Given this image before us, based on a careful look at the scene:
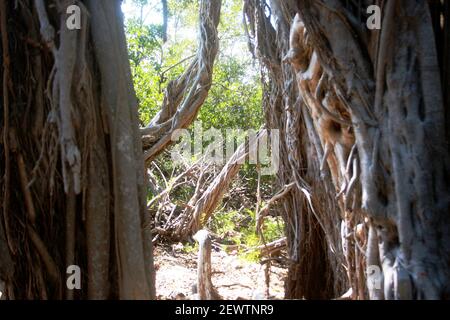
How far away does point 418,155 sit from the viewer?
215cm

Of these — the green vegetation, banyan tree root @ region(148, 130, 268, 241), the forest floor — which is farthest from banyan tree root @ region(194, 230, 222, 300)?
the green vegetation

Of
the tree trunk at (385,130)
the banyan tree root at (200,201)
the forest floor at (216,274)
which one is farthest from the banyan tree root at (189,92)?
the tree trunk at (385,130)

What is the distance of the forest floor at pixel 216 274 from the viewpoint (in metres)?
5.19

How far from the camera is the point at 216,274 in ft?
18.9

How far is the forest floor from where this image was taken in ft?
17.0

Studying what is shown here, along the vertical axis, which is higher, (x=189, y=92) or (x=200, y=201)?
(x=189, y=92)

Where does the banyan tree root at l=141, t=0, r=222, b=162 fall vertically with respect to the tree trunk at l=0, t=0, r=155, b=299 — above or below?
above

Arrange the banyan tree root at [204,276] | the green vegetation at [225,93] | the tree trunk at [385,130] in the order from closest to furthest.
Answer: the tree trunk at [385,130] < the banyan tree root at [204,276] < the green vegetation at [225,93]

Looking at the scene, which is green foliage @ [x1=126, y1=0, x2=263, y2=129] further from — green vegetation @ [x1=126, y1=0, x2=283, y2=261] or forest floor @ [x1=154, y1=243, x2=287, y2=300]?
forest floor @ [x1=154, y1=243, x2=287, y2=300]

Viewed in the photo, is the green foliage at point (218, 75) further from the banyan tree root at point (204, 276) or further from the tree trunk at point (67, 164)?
the tree trunk at point (67, 164)

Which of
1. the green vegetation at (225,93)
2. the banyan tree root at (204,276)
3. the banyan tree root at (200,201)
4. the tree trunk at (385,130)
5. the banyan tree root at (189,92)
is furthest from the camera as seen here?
the green vegetation at (225,93)

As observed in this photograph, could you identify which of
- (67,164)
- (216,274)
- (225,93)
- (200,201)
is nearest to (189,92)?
(200,201)

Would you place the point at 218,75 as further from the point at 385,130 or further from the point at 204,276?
the point at 385,130
